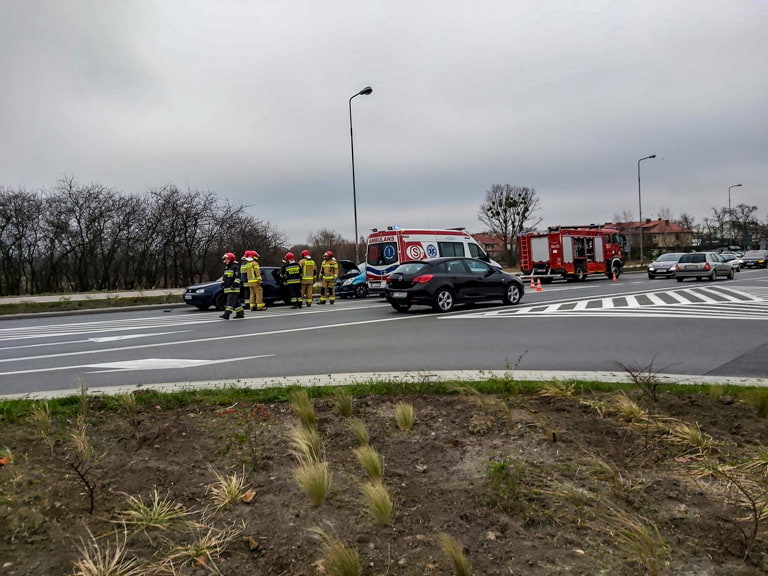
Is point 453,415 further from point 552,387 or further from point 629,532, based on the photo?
point 629,532

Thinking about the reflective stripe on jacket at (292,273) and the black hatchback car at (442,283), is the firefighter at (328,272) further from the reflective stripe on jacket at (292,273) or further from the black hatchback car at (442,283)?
the black hatchback car at (442,283)

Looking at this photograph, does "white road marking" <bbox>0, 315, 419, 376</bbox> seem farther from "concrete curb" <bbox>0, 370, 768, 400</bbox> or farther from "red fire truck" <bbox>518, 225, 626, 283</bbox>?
"red fire truck" <bbox>518, 225, 626, 283</bbox>

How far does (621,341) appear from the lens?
10.0 metres

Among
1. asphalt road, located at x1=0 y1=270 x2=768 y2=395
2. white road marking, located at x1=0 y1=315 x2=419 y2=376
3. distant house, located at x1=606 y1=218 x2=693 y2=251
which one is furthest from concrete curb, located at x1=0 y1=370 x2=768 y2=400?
distant house, located at x1=606 y1=218 x2=693 y2=251

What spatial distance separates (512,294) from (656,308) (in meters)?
4.13

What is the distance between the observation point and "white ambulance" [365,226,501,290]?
71.4 ft

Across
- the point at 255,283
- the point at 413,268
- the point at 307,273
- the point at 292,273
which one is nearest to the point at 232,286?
the point at 255,283

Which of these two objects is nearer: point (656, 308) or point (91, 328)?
point (656, 308)

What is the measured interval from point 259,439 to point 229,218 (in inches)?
1525

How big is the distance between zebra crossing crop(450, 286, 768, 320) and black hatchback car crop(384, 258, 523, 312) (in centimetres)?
86

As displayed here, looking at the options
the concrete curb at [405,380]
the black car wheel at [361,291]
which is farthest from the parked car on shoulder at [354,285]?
the concrete curb at [405,380]

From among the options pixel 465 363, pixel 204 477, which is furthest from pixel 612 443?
pixel 465 363

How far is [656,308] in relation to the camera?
15.8 meters

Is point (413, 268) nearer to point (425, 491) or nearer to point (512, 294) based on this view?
point (512, 294)
